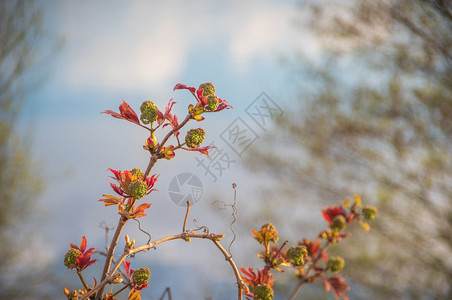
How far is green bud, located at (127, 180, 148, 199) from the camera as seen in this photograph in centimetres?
23

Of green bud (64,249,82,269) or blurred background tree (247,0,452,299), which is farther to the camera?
blurred background tree (247,0,452,299)

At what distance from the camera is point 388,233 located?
2211 millimetres

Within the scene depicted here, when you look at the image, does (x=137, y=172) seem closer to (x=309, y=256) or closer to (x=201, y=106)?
(x=201, y=106)

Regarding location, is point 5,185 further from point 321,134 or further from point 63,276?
point 321,134

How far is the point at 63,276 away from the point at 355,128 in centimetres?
224

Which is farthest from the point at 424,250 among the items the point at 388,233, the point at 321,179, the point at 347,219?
the point at 347,219

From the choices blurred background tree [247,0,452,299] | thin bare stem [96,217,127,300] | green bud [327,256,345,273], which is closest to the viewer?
thin bare stem [96,217,127,300]

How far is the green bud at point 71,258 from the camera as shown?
24 centimetres

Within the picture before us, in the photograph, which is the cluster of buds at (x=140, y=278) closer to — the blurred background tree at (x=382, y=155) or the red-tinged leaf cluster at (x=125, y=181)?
the red-tinged leaf cluster at (x=125, y=181)

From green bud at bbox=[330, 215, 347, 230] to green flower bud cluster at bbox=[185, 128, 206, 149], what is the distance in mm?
155

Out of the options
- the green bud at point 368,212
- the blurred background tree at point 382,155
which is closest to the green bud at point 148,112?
the green bud at point 368,212

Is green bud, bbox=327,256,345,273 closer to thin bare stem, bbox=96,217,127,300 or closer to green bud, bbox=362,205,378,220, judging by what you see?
green bud, bbox=362,205,378,220

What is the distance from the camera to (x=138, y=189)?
0.23 meters

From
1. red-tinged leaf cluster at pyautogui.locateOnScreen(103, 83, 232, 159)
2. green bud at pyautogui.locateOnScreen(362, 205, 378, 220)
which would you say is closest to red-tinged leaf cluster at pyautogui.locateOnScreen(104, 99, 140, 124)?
red-tinged leaf cluster at pyautogui.locateOnScreen(103, 83, 232, 159)
